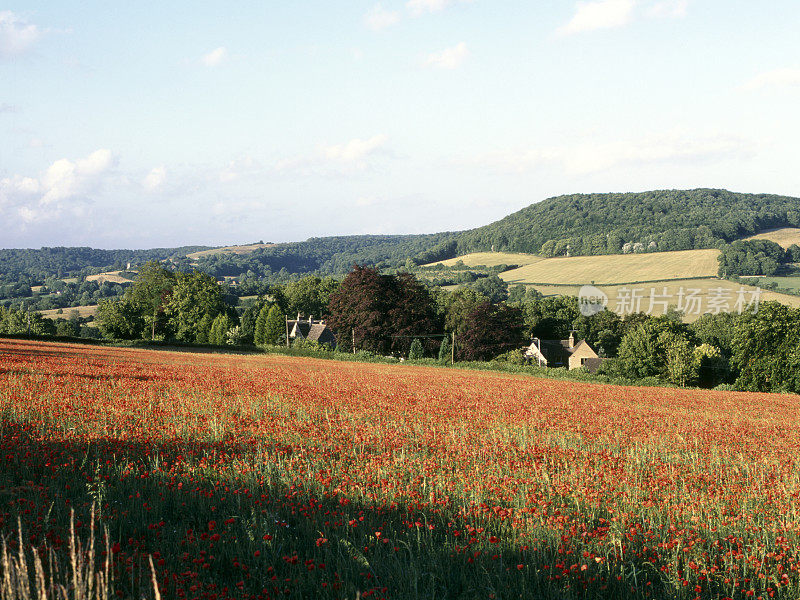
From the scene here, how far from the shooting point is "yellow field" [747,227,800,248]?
417 ft

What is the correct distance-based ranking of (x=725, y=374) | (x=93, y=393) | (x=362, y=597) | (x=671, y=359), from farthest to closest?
(x=725, y=374) < (x=671, y=359) < (x=93, y=393) < (x=362, y=597)

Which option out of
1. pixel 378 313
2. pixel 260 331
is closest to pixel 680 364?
pixel 378 313

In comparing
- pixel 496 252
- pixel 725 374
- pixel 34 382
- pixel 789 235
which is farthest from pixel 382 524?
→ pixel 496 252

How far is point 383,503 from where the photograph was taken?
21.2ft

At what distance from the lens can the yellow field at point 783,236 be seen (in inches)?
5003

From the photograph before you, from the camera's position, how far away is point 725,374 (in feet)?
230

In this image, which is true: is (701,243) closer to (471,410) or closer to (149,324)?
(149,324)

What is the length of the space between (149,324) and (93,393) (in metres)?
77.1

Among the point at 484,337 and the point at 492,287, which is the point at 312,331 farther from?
the point at 492,287

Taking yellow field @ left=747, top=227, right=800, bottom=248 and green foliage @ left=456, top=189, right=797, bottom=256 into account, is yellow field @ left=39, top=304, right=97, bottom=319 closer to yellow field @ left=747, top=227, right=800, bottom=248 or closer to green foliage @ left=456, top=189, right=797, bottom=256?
green foliage @ left=456, top=189, right=797, bottom=256

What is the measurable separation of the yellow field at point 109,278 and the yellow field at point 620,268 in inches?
4346

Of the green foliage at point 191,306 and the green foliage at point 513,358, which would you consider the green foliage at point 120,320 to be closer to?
the green foliage at point 191,306

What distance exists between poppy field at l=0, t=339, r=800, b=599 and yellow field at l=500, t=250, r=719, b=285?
367 feet

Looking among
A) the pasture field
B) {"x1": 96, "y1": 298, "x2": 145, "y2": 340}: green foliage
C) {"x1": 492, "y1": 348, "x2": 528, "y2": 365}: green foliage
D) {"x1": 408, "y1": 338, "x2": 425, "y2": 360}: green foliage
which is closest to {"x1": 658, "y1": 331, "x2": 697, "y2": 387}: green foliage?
{"x1": 492, "y1": 348, "x2": 528, "y2": 365}: green foliage
